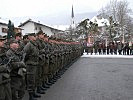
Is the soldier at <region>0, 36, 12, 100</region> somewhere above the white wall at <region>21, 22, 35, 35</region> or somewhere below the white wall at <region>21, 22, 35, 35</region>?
below

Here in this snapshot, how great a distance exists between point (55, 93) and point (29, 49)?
1.72 meters

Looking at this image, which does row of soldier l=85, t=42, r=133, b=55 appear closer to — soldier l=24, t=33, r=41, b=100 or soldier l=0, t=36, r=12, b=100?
soldier l=24, t=33, r=41, b=100

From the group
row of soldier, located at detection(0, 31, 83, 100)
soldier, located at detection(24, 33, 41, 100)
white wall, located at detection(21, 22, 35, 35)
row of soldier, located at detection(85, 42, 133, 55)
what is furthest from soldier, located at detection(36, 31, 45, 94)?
white wall, located at detection(21, 22, 35, 35)

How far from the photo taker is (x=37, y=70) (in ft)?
27.3

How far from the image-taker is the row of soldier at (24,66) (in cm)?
523

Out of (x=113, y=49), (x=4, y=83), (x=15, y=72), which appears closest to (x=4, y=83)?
(x=4, y=83)

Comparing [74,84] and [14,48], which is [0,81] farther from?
[74,84]

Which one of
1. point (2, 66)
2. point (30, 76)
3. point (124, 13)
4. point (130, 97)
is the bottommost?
point (130, 97)

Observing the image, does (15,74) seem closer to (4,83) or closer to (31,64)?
(4,83)

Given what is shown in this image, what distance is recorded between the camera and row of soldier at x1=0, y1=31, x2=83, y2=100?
523cm

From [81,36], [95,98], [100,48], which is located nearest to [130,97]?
[95,98]

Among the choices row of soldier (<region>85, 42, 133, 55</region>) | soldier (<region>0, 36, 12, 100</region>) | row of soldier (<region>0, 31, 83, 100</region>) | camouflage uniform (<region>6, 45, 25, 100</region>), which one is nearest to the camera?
soldier (<region>0, 36, 12, 100</region>)

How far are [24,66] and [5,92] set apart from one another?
81cm

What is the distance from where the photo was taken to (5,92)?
5.10m
